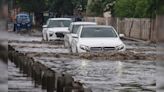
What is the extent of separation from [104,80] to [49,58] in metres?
7.37

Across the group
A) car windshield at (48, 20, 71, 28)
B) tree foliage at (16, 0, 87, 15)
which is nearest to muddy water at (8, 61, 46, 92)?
car windshield at (48, 20, 71, 28)

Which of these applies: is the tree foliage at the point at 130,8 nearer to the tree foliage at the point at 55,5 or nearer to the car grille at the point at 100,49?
the car grille at the point at 100,49

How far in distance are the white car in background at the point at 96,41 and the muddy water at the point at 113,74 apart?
936 mm

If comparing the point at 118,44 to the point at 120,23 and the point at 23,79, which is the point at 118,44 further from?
the point at 120,23

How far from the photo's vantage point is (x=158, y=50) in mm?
1953

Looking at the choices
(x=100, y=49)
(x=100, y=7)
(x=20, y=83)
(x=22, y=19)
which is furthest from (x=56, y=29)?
(x=100, y=7)

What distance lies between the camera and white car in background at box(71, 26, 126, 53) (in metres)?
18.5

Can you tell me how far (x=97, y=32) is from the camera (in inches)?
783

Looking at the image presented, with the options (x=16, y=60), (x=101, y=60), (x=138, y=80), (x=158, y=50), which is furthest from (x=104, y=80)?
(x=158, y=50)

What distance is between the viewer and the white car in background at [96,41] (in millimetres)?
18500

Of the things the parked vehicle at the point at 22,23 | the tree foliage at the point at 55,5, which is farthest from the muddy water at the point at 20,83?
the tree foliage at the point at 55,5

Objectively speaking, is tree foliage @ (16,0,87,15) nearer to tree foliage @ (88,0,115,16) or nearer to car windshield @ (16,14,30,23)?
tree foliage @ (88,0,115,16)

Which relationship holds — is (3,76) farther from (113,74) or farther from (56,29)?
(56,29)

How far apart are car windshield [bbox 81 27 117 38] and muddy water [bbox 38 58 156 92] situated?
1.87 m
